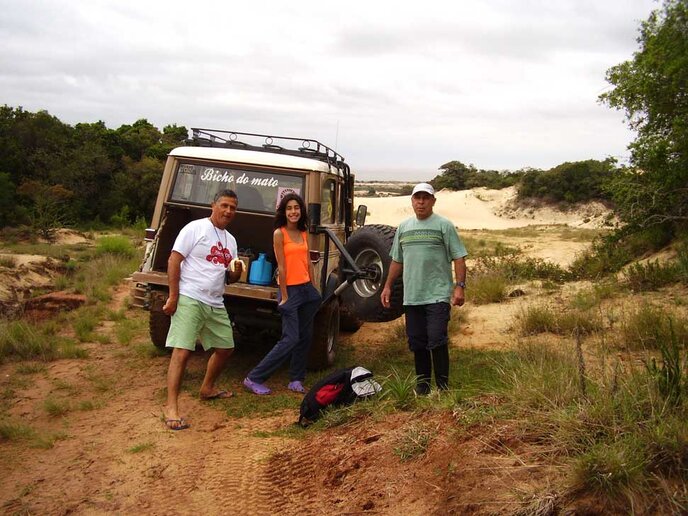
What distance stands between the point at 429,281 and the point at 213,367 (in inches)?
78.3

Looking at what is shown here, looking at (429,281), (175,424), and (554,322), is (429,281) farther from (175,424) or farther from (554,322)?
(554,322)

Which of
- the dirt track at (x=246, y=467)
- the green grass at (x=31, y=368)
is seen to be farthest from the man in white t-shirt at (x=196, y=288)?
the green grass at (x=31, y=368)

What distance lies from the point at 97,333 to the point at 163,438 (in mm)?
4123

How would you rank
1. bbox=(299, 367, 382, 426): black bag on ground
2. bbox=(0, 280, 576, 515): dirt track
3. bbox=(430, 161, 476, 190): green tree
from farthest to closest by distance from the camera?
bbox=(430, 161, 476, 190): green tree
bbox=(299, 367, 382, 426): black bag on ground
bbox=(0, 280, 576, 515): dirt track

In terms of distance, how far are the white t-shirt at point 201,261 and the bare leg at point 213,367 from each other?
0.49m

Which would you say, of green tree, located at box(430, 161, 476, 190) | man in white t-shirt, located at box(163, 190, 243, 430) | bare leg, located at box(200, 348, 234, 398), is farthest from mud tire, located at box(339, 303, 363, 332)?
green tree, located at box(430, 161, 476, 190)

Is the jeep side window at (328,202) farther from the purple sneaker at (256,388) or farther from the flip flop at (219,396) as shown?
the flip flop at (219,396)

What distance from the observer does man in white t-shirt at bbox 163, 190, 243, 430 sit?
15.8 feet

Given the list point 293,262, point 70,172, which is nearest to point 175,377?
point 293,262

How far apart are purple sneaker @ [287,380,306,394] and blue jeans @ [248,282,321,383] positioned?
48mm

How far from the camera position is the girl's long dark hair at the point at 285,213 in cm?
550

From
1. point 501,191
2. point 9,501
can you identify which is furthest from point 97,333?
point 501,191

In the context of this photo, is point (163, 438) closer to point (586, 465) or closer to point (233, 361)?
point (233, 361)

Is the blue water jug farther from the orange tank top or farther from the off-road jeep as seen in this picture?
the orange tank top
